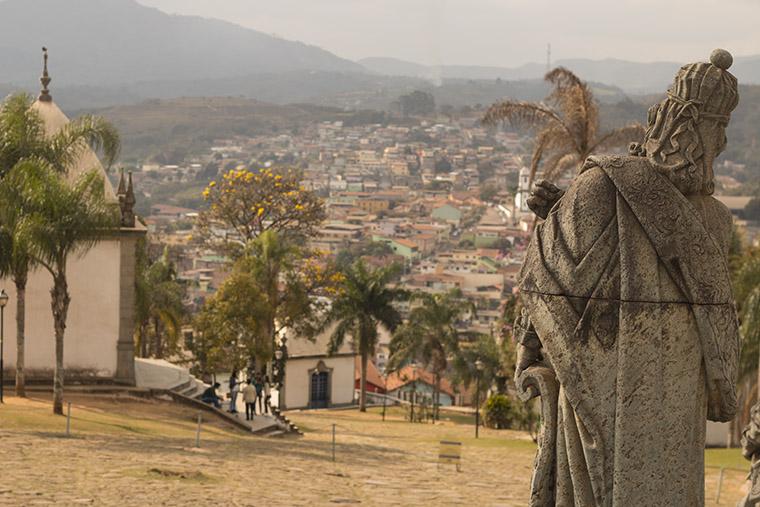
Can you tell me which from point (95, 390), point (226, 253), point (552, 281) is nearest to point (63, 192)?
point (95, 390)

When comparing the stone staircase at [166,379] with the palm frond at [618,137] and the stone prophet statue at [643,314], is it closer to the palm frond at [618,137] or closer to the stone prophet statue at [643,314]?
the palm frond at [618,137]

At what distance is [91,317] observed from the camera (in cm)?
2297

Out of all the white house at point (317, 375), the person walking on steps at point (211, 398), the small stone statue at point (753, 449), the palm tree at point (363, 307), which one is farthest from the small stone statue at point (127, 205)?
the small stone statue at point (753, 449)

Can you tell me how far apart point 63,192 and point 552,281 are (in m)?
14.9

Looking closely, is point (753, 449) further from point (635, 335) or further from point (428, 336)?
point (428, 336)

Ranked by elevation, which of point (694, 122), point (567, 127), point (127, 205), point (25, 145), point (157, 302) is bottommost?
point (157, 302)

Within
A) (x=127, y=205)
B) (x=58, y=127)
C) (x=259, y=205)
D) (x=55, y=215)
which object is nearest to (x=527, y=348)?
(x=55, y=215)

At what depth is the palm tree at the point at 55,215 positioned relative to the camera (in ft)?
59.4

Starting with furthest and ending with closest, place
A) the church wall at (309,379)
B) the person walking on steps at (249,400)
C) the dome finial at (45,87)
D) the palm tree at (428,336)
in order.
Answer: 1. the church wall at (309,379)
2. the palm tree at (428,336)
3. the dome finial at (45,87)
4. the person walking on steps at (249,400)

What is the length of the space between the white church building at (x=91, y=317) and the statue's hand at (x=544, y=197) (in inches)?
719

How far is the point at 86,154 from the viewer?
23.8 meters

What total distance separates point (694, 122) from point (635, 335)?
2.62ft

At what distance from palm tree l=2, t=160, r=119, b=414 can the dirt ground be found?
165cm

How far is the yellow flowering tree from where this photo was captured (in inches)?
1569
